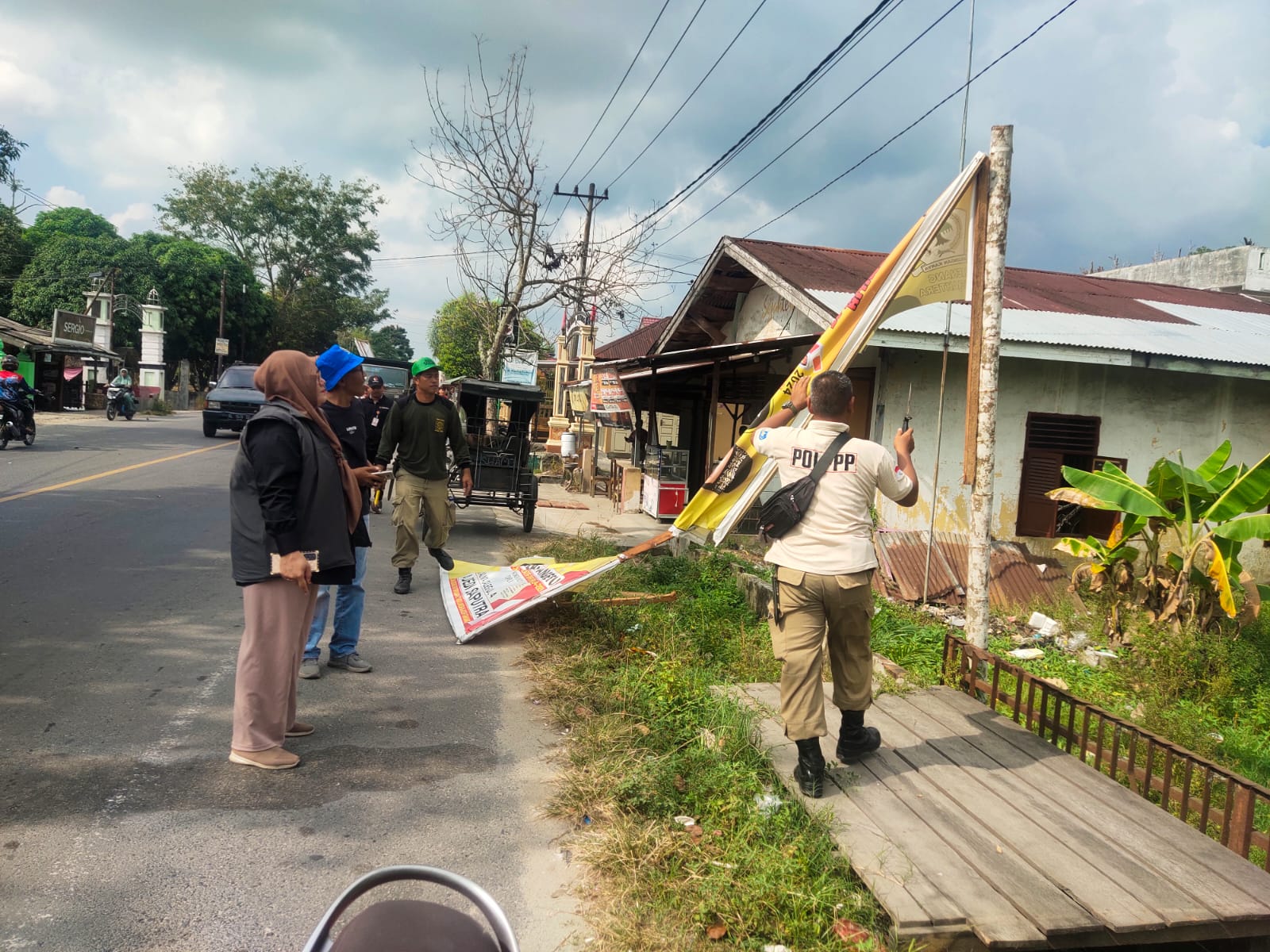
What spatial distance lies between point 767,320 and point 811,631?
9885mm

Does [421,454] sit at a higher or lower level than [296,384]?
lower

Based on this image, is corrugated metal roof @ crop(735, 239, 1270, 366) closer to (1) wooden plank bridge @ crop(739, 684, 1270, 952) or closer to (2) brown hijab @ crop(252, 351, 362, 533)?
(1) wooden plank bridge @ crop(739, 684, 1270, 952)

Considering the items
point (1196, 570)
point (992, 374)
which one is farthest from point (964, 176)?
point (1196, 570)

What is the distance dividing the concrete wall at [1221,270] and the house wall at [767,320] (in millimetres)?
11661

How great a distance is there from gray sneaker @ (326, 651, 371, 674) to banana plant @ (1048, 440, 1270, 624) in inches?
242

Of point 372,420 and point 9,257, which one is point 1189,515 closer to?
point 372,420

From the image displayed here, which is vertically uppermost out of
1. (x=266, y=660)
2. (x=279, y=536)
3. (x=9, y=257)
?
(x=9, y=257)

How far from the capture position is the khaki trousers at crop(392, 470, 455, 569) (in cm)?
779

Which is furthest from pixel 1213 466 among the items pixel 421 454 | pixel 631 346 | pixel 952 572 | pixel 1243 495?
pixel 631 346

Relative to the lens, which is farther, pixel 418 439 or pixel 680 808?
pixel 418 439

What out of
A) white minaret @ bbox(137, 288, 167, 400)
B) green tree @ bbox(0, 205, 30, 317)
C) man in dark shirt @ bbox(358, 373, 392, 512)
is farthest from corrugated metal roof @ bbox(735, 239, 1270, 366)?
green tree @ bbox(0, 205, 30, 317)

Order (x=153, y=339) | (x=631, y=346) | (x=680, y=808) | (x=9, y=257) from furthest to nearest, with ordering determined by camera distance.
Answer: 1. (x=9, y=257)
2. (x=153, y=339)
3. (x=631, y=346)
4. (x=680, y=808)

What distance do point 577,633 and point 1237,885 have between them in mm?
4444

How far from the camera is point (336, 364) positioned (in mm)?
5438
